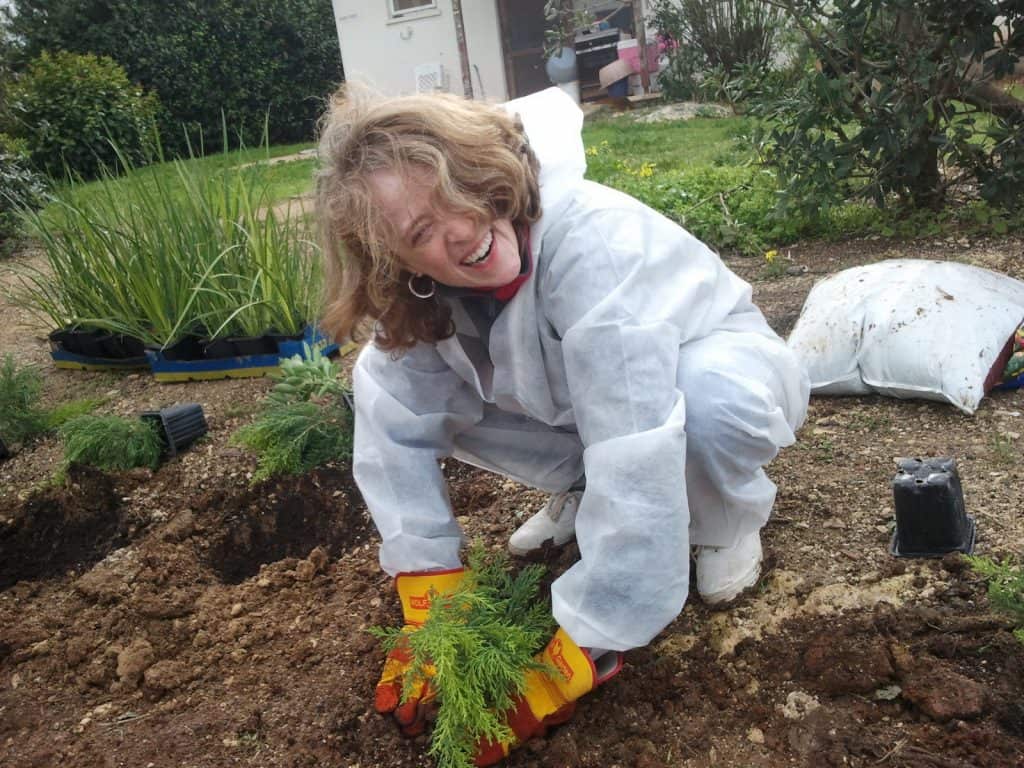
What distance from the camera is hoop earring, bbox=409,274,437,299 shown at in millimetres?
1680

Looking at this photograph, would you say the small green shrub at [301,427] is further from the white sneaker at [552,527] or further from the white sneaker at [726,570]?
the white sneaker at [726,570]

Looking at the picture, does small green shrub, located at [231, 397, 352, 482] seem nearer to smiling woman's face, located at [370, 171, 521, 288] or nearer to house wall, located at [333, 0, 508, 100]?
smiling woman's face, located at [370, 171, 521, 288]

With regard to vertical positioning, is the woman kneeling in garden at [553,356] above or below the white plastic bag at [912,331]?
above

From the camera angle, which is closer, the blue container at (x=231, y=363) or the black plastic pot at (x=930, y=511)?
the black plastic pot at (x=930, y=511)

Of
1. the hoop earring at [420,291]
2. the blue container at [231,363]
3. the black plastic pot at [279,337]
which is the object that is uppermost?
the hoop earring at [420,291]

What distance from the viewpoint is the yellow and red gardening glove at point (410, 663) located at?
1.66 meters

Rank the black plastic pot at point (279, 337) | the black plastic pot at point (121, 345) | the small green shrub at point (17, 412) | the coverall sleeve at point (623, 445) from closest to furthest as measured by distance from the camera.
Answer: the coverall sleeve at point (623, 445) → the small green shrub at point (17, 412) → the black plastic pot at point (279, 337) → the black plastic pot at point (121, 345)

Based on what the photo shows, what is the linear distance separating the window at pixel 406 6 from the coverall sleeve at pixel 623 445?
13.5 meters

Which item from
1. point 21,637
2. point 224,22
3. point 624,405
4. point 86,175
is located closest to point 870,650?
point 624,405

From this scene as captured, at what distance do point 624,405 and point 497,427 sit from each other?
24.3 inches

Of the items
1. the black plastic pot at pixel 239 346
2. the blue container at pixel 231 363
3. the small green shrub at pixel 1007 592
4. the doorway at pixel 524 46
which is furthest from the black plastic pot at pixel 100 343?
the doorway at pixel 524 46

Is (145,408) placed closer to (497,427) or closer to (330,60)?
(497,427)

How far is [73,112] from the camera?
11.1 meters

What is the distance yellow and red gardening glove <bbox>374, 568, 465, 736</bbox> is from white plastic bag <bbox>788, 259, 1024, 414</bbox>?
4.74ft
